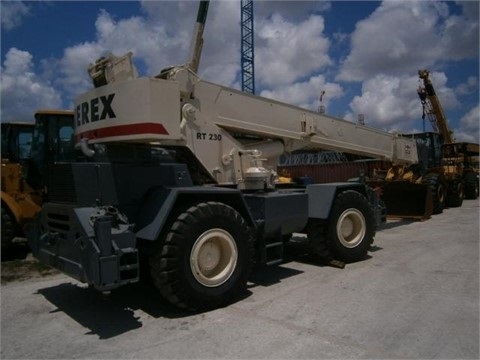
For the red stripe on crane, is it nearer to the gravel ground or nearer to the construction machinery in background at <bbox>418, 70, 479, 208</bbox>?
the gravel ground

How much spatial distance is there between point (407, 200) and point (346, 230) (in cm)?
684

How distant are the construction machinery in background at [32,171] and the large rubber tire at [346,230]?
5.38 m

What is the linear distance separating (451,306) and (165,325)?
3.32 m

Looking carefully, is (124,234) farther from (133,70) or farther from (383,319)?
(383,319)

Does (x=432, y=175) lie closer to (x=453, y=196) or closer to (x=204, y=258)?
(x=453, y=196)

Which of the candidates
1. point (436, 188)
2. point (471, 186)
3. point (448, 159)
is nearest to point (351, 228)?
point (436, 188)

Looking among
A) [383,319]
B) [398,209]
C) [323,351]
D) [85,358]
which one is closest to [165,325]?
[85,358]

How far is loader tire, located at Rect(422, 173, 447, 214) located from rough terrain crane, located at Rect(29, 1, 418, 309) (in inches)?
385

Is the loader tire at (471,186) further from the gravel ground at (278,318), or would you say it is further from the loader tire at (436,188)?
the gravel ground at (278,318)

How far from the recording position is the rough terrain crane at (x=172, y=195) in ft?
16.1

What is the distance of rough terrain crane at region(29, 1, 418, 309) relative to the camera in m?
4.90

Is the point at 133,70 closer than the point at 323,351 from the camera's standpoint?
No

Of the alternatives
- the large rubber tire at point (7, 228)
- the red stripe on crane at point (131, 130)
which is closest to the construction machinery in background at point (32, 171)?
the large rubber tire at point (7, 228)

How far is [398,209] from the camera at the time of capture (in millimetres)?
13961
